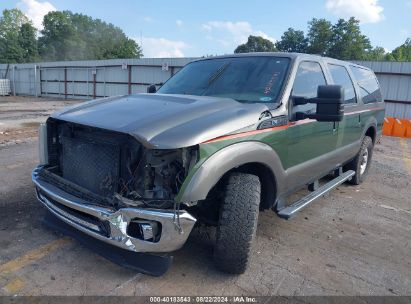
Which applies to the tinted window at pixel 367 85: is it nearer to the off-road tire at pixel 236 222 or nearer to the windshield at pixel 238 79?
the windshield at pixel 238 79

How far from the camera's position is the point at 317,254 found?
144 inches

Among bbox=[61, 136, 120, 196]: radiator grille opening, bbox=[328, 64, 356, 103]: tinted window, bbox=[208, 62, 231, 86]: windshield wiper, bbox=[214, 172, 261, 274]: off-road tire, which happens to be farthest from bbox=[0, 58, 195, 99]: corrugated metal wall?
bbox=[214, 172, 261, 274]: off-road tire

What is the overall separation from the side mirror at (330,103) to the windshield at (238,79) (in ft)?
1.52

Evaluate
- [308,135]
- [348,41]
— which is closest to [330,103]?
[308,135]

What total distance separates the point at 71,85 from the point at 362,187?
1121 inches

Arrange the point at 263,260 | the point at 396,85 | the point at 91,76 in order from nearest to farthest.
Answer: the point at 263,260
the point at 396,85
the point at 91,76

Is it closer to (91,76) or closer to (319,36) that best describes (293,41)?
(319,36)

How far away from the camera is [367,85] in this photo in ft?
19.3

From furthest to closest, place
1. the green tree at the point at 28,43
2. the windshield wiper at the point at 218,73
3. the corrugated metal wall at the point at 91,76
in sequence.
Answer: the green tree at the point at 28,43, the corrugated metal wall at the point at 91,76, the windshield wiper at the point at 218,73

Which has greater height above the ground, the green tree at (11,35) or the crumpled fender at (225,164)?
the green tree at (11,35)

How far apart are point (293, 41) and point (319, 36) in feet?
15.6

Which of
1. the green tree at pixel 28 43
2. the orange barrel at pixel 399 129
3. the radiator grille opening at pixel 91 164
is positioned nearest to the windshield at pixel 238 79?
the radiator grille opening at pixel 91 164

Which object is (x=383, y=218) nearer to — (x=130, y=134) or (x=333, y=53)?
(x=130, y=134)

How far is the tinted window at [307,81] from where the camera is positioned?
3816 millimetres
